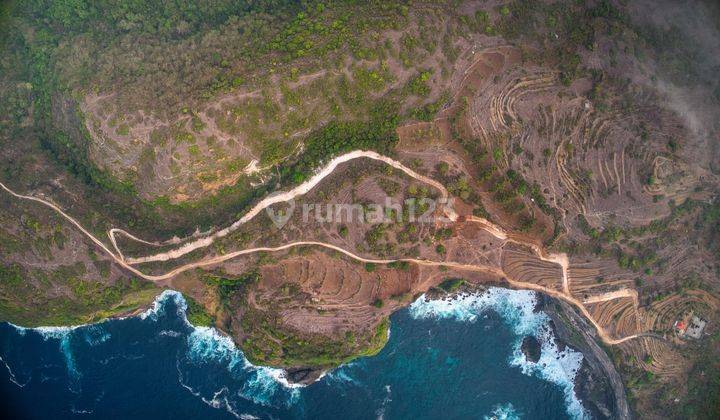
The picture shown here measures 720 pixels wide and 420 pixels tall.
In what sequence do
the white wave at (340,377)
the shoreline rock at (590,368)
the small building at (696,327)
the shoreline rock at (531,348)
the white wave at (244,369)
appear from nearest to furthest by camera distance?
the small building at (696,327) < the shoreline rock at (590,368) < the white wave at (244,369) < the white wave at (340,377) < the shoreline rock at (531,348)

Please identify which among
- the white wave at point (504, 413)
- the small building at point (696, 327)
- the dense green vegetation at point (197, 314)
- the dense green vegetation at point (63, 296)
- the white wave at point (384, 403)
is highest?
the dense green vegetation at point (63, 296)

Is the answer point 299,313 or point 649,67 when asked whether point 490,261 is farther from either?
point 649,67

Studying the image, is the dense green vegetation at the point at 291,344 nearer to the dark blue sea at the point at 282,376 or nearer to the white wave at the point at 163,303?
the dark blue sea at the point at 282,376

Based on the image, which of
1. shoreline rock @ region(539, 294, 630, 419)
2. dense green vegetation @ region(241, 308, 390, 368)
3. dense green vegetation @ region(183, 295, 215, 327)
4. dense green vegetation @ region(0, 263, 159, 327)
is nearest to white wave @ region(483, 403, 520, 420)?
shoreline rock @ region(539, 294, 630, 419)

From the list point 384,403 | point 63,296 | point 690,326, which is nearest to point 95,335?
point 63,296

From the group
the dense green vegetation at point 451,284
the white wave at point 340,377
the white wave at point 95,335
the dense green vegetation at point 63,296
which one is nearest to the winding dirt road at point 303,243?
the dense green vegetation at point 451,284

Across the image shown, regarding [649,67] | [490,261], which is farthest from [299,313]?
[649,67]
